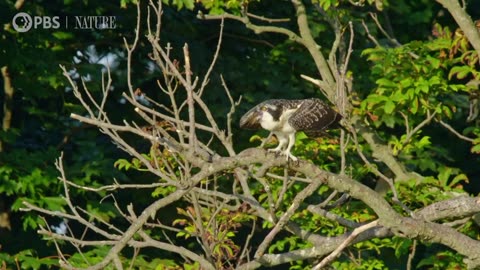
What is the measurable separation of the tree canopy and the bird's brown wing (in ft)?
4.45

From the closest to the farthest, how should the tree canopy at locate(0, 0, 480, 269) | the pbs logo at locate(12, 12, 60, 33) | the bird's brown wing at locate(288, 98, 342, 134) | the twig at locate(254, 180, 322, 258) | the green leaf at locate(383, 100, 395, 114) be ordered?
the twig at locate(254, 180, 322, 258) → the bird's brown wing at locate(288, 98, 342, 134) → the green leaf at locate(383, 100, 395, 114) → the tree canopy at locate(0, 0, 480, 269) → the pbs logo at locate(12, 12, 60, 33)

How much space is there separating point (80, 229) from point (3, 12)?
3.32m

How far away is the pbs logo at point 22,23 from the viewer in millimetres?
16125

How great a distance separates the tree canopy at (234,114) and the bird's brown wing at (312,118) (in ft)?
4.45

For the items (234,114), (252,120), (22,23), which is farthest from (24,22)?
(252,120)

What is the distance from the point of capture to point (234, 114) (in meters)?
16.1

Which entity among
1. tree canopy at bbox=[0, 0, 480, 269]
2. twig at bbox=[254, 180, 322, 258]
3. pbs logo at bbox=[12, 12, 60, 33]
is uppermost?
twig at bbox=[254, 180, 322, 258]

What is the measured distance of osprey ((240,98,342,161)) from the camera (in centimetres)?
1000

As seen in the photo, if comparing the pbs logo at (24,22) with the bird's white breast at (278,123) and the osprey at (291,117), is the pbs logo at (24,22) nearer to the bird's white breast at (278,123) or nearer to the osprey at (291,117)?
the osprey at (291,117)

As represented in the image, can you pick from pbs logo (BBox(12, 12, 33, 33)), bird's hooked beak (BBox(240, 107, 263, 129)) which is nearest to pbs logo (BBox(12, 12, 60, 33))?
pbs logo (BBox(12, 12, 33, 33))

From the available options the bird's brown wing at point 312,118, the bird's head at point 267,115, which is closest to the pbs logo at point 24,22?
the bird's head at point 267,115

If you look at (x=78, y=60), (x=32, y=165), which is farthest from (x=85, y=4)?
(x=32, y=165)

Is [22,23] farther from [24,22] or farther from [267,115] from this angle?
[267,115]

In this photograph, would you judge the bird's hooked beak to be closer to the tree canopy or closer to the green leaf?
the tree canopy
